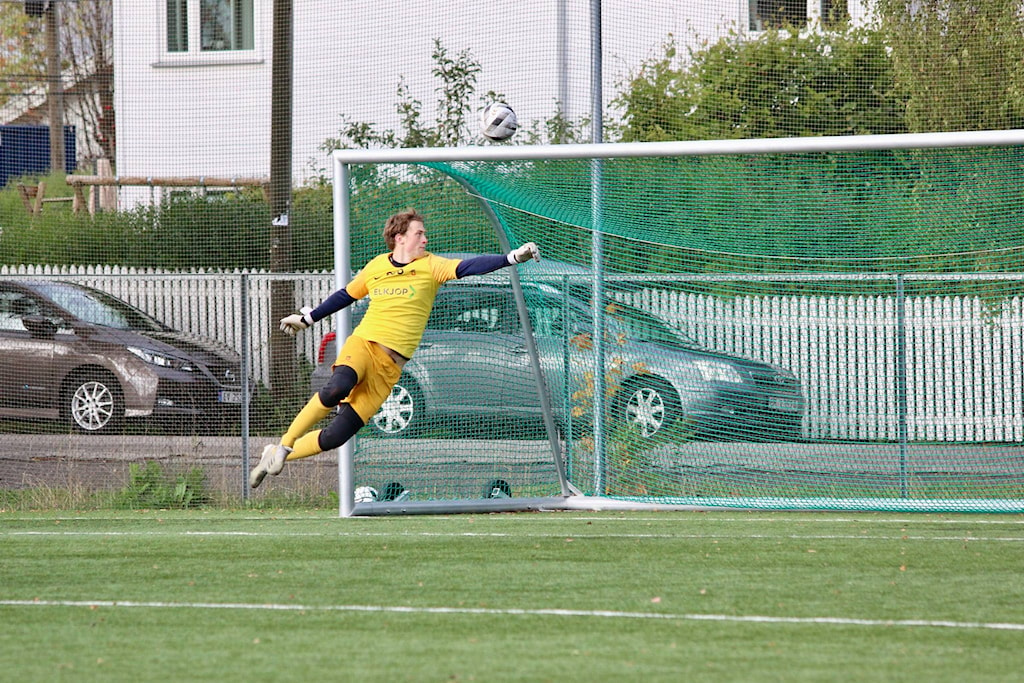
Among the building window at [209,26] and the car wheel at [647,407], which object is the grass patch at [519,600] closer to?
the car wheel at [647,407]

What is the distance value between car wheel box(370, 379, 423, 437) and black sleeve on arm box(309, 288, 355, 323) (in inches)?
58.8

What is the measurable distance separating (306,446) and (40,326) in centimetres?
458

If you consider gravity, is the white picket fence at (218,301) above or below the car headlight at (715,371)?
above

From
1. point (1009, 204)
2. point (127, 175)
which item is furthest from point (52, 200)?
point (1009, 204)

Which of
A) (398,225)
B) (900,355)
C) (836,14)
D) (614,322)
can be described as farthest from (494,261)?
(836,14)

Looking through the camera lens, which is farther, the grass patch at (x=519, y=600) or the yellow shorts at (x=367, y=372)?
the yellow shorts at (x=367, y=372)

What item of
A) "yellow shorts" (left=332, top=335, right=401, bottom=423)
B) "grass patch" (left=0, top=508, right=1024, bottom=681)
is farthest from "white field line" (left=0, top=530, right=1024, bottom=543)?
"yellow shorts" (left=332, top=335, right=401, bottom=423)

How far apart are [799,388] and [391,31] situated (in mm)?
6808

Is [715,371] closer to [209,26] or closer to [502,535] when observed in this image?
[502,535]

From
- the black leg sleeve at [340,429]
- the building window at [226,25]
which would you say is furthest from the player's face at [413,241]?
the building window at [226,25]

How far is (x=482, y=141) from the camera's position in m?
13.9

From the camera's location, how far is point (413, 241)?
7.71 meters

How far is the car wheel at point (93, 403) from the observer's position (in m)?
10.9

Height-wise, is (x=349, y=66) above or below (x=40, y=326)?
above
